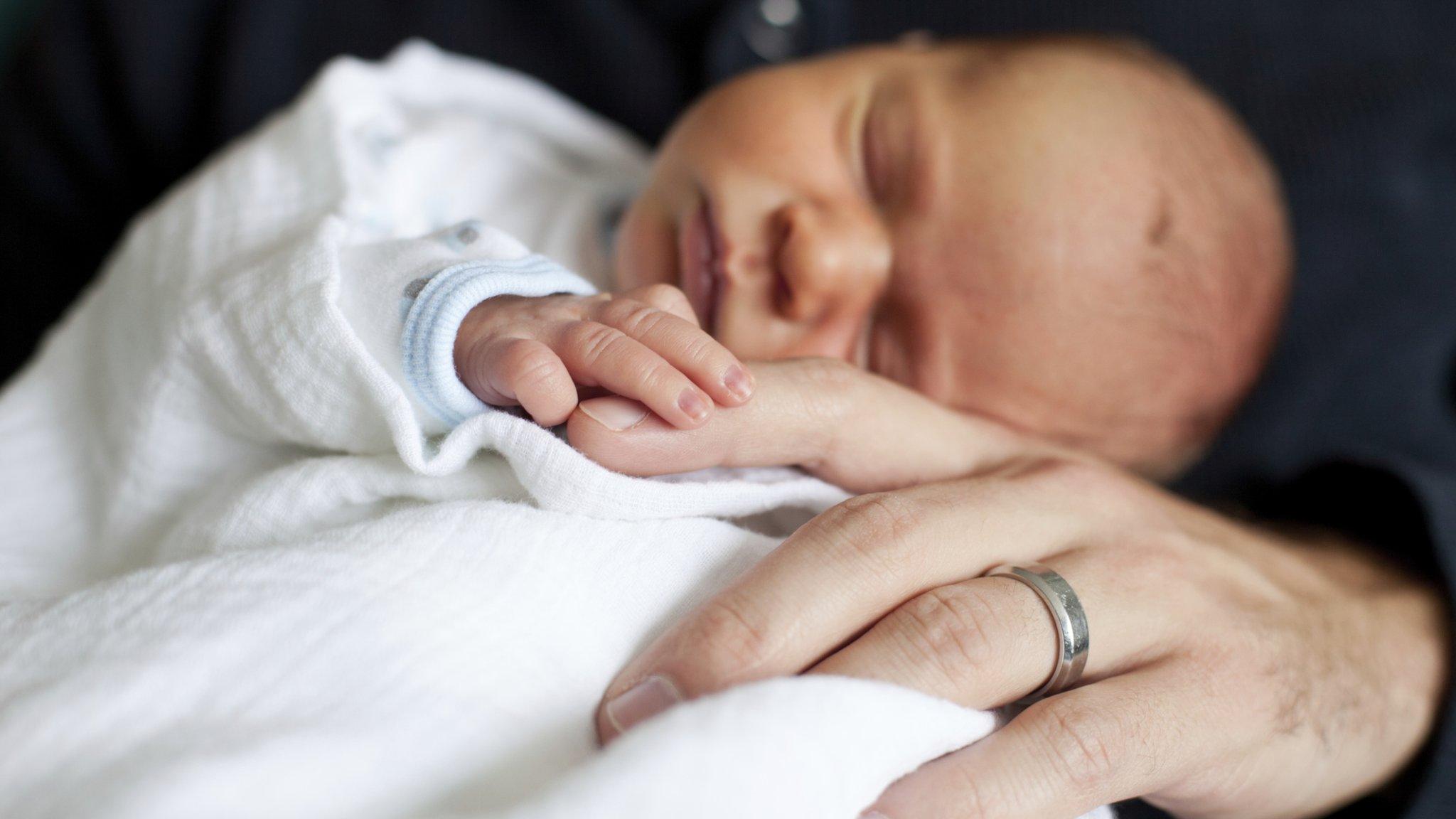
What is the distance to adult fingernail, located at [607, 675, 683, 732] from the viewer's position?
1.70 ft

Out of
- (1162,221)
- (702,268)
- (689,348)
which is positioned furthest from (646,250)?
(1162,221)

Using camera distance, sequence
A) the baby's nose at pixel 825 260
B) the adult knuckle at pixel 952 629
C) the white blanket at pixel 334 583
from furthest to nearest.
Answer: the baby's nose at pixel 825 260, the adult knuckle at pixel 952 629, the white blanket at pixel 334 583

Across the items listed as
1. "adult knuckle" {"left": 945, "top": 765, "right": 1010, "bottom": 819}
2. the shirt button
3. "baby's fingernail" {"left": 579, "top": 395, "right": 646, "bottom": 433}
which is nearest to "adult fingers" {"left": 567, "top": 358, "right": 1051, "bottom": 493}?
"baby's fingernail" {"left": 579, "top": 395, "right": 646, "bottom": 433}

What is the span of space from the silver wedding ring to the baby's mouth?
1.45 feet

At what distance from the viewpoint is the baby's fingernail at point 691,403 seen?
0.59 meters

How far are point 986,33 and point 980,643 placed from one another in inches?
43.6

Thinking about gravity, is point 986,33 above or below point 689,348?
above


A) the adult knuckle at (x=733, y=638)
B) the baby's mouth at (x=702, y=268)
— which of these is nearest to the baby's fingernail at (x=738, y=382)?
the adult knuckle at (x=733, y=638)

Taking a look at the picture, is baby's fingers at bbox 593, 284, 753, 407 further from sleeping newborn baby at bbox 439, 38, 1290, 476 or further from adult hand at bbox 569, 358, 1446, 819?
sleeping newborn baby at bbox 439, 38, 1290, 476

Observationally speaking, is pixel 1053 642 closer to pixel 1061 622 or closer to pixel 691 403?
pixel 1061 622

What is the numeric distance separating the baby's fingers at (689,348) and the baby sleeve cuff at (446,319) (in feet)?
0.28

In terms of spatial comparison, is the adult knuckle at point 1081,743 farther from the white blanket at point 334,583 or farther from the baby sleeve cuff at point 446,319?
the baby sleeve cuff at point 446,319

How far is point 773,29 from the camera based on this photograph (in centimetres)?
129

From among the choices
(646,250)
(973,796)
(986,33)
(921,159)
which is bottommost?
(973,796)
